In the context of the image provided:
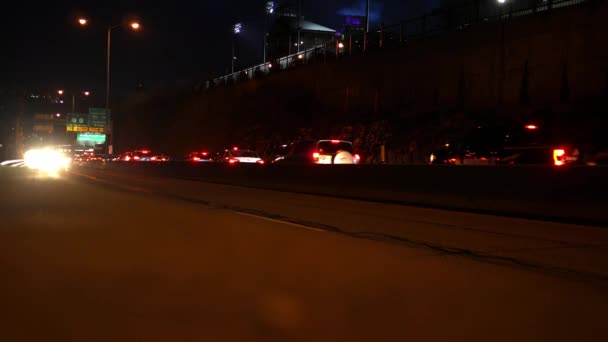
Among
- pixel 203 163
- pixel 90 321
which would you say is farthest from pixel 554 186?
pixel 203 163

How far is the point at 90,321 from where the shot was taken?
6.37 metres

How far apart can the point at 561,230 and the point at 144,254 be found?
336 inches

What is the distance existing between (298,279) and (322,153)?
71.0 feet

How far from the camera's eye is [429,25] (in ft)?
142

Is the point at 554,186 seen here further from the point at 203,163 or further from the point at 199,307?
the point at 203,163

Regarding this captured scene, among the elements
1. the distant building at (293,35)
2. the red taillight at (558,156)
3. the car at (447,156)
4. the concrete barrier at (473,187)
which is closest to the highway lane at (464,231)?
the concrete barrier at (473,187)

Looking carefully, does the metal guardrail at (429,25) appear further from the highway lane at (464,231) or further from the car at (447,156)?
the highway lane at (464,231)

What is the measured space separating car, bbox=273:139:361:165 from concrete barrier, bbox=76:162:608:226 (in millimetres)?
2300

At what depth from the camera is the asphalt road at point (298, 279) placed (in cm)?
618

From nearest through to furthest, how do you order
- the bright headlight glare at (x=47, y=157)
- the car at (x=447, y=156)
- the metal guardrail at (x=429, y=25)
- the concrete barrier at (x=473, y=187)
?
the concrete barrier at (x=473, y=187)
the car at (x=447, y=156)
the metal guardrail at (x=429, y=25)
the bright headlight glare at (x=47, y=157)

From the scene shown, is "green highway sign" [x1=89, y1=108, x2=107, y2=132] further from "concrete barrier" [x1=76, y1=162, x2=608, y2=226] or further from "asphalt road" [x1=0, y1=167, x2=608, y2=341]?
"asphalt road" [x1=0, y1=167, x2=608, y2=341]

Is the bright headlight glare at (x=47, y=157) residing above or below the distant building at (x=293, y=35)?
below

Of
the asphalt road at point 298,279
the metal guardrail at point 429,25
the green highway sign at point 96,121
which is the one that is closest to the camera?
the asphalt road at point 298,279

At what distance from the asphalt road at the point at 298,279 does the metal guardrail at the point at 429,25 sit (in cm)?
2370
